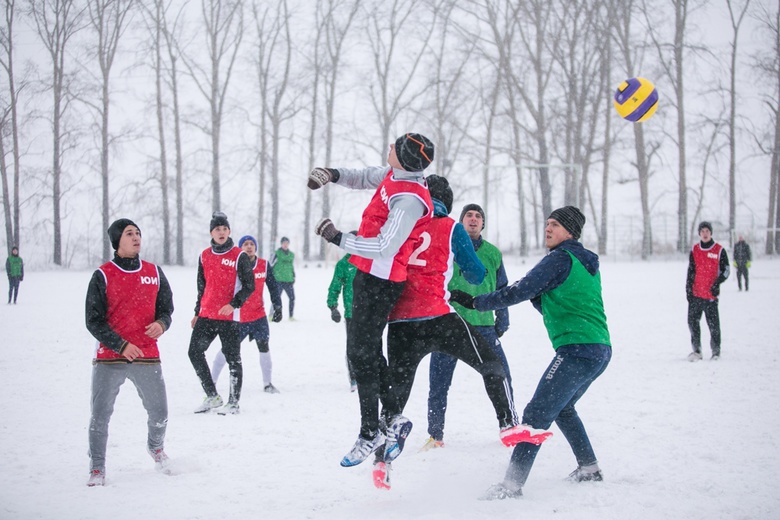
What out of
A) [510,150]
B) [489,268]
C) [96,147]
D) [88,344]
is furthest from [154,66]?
[489,268]

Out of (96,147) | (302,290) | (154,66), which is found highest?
(154,66)

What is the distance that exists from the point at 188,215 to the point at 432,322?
3389 cm

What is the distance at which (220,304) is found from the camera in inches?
277

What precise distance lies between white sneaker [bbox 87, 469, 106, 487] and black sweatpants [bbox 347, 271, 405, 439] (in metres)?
Result: 1.94

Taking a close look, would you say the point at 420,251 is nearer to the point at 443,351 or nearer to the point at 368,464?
the point at 443,351

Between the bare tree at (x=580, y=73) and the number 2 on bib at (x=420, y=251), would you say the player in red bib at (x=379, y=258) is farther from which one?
the bare tree at (x=580, y=73)

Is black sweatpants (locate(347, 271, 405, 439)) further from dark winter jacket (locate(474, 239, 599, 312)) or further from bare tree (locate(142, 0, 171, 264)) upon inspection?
bare tree (locate(142, 0, 171, 264))

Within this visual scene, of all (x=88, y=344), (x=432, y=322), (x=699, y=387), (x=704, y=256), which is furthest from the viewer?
(x=88, y=344)

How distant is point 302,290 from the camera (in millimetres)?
22375

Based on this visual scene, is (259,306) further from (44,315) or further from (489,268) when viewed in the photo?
(44,315)

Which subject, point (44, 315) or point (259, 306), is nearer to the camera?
point (259, 306)

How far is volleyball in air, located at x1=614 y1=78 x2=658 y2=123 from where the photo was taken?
42.3 ft

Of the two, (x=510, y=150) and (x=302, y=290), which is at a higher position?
(x=510, y=150)

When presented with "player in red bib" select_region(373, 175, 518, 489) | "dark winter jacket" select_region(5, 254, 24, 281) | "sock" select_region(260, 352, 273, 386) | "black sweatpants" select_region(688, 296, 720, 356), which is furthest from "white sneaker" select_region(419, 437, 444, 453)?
"dark winter jacket" select_region(5, 254, 24, 281)
